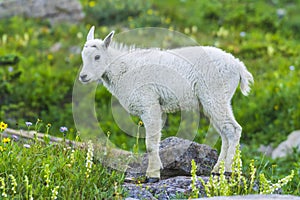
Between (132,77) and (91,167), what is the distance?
1.02 meters

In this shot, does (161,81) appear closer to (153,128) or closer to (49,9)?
(153,128)

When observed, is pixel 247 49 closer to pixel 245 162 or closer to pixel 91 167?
pixel 245 162

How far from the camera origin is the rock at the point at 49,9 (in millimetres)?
13961

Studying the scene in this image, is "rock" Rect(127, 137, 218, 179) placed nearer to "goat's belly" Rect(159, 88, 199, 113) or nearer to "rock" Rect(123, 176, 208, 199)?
"rock" Rect(123, 176, 208, 199)

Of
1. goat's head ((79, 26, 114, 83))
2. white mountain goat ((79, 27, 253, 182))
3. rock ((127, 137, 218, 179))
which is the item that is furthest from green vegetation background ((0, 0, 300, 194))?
goat's head ((79, 26, 114, 83))

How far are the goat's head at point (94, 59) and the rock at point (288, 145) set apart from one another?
4.18m

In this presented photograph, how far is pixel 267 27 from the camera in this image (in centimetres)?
1395

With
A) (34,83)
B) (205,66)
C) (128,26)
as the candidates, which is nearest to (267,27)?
(128,26)

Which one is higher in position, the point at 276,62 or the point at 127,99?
the point at 276,62

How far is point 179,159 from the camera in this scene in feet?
21.2

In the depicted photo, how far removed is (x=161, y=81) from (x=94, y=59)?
0.71 metres

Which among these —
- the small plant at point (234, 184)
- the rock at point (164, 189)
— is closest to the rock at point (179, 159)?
the rock at point (164, 189)

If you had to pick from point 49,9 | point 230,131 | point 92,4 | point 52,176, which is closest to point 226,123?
point 230,131

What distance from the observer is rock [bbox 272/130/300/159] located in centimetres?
905
